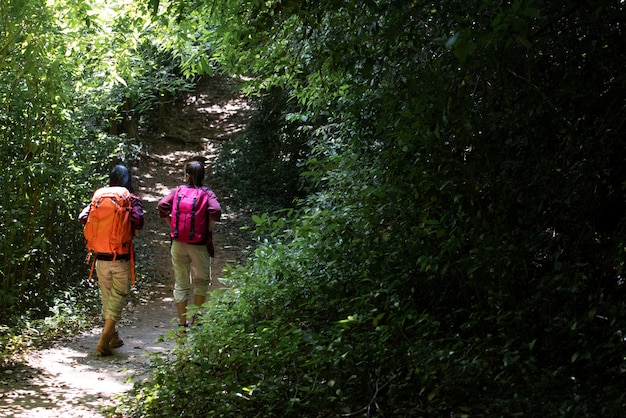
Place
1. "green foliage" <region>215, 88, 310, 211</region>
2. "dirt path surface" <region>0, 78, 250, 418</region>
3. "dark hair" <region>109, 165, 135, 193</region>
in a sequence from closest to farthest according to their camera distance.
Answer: "dirt path surface" <region>0, 78, 250, 418</region>, "dark hair" <region>109, 165, 135, 193</region>, "green foliage" <region>215, 88, 310, 211</region>

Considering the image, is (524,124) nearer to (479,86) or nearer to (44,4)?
(479,86)

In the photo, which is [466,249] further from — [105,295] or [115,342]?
[115,342]

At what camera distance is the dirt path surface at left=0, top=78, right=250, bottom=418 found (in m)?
5.76

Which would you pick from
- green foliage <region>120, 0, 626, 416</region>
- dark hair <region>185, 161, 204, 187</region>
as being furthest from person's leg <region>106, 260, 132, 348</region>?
green foliage <region>120, 0, 626, 416</region>

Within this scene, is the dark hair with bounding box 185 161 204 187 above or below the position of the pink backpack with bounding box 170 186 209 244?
above

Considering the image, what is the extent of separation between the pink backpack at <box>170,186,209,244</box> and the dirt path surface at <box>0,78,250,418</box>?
0.52 metres

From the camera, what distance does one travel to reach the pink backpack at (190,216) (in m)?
7.25

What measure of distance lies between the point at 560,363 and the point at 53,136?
21.7 feet

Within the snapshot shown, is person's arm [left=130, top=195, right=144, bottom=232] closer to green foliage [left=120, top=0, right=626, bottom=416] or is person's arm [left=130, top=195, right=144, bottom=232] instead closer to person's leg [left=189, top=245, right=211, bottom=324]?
person's leg [left=189, top=245, right=211, bottom=324]

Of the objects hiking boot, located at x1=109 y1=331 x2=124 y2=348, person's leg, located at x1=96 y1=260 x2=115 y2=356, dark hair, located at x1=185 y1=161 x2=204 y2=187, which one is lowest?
hiking boot, located at x1=109 y1=331 x2=124 y2=348

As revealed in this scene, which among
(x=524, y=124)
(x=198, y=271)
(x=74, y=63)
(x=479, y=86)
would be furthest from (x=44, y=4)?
(x=524, y=124)

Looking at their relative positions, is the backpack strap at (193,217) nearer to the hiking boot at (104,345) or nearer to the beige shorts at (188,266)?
the beige shorts at (188,266)

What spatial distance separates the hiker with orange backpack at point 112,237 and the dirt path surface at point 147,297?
54cm

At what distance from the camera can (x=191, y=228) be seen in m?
7.27
